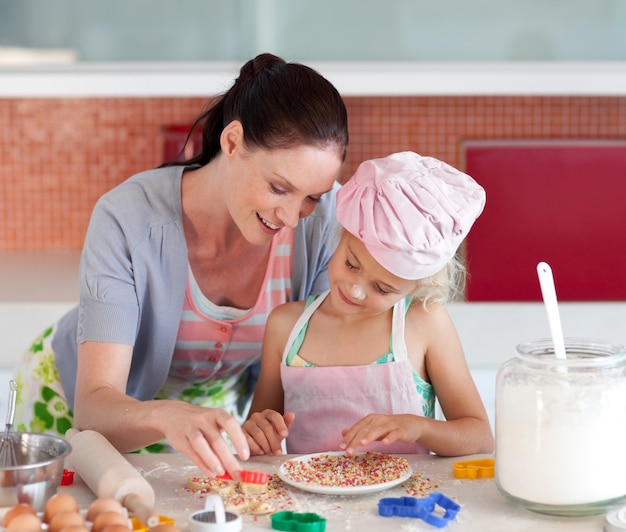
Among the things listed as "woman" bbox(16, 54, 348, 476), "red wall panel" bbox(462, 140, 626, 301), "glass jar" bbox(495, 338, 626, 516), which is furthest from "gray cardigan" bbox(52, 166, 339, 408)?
"red wall panel" bbox(462, 140, 626, 301)

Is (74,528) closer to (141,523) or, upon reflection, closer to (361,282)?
(141,523)

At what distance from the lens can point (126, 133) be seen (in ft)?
9.95

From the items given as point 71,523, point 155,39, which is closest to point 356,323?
point 71,523

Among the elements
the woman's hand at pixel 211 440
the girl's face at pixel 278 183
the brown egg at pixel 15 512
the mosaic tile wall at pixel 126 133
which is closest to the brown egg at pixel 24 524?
the brown egg at pixel 15 512

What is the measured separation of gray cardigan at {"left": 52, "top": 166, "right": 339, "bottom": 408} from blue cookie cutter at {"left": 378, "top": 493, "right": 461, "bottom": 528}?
0.55 metres

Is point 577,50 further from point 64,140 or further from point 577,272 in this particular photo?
point 64,140

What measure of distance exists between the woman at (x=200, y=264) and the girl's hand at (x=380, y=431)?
0.54 ft

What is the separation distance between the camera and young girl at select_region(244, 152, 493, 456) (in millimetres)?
1396

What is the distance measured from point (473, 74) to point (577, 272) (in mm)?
567

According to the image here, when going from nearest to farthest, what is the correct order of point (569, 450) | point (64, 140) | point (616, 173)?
1. point (569, 450)
2. point (616, 173)
3. point (64, 140)

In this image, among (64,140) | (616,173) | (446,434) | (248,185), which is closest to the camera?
(446,434)

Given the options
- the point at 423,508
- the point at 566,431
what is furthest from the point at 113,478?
the point at 566,431

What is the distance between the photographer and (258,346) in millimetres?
1771

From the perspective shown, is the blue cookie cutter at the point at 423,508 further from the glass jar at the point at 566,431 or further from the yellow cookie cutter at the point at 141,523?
the yellow cookie cutter at the point at 141,523
